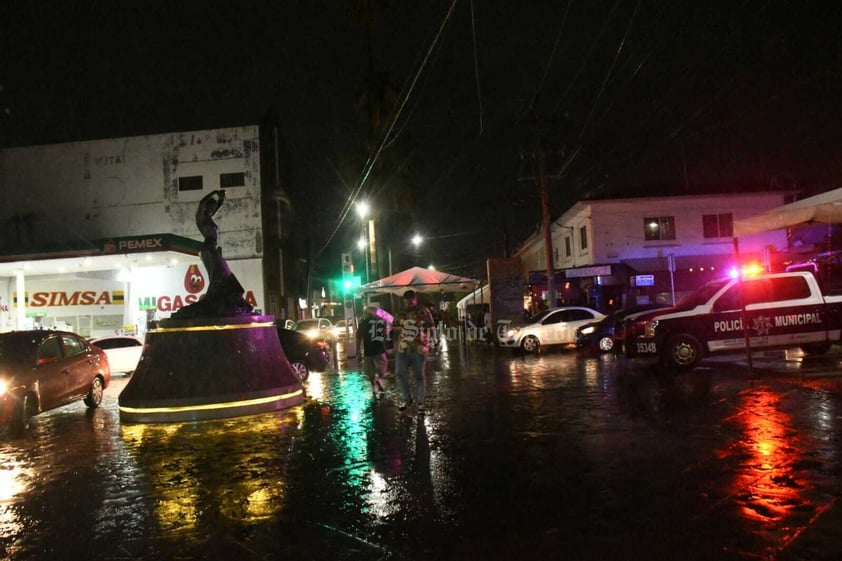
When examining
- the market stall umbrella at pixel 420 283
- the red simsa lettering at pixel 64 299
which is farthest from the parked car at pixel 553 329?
the red simsa lettering at pixel 64 299

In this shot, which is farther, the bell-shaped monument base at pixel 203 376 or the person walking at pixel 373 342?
A: the person walking at pixel 373 342

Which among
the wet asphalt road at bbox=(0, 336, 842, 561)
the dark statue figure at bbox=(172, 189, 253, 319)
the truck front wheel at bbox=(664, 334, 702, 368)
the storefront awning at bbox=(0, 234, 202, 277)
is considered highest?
the storefront awning at bbox=(0, 234, 202, 277)

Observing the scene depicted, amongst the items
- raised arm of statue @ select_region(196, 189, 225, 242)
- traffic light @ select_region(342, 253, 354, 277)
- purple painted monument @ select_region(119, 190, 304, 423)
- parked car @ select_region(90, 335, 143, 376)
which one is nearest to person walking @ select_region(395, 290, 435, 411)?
purple painted monument @ select_region(119, 190, 304, 423)

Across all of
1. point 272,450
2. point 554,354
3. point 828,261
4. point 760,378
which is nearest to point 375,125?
point 554,354

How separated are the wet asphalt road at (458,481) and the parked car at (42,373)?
1.49ft

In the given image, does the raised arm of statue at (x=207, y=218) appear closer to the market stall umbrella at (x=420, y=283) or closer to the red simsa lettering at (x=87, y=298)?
the market stall umbrella at (x=420, y=283)

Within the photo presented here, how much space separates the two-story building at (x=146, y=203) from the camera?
34375mm

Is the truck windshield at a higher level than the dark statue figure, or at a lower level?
lower

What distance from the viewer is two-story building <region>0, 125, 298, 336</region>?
34375mm

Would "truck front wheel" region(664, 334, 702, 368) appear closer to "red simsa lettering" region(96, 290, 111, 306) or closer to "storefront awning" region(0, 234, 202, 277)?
"storefront awning" region(0, 234, 202, 277)

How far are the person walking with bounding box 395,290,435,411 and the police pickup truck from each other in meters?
6.11

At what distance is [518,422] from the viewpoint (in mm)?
8664

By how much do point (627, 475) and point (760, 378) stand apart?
6.95 meters

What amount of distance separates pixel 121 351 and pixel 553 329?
13.6 metres
